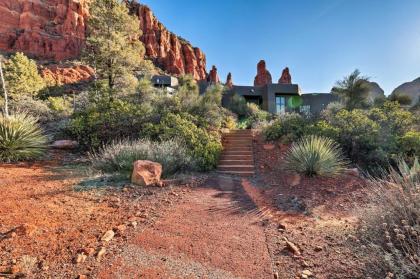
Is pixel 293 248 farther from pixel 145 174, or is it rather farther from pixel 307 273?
pixel 145 174

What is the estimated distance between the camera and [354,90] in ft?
Answer: 52.6

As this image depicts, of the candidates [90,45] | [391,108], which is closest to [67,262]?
[391,108]

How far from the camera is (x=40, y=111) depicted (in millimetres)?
11367

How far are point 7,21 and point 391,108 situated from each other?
7313 centimetres

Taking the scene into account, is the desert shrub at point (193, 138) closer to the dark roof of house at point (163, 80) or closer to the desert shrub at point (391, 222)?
the desert shrub at point (391, 222)

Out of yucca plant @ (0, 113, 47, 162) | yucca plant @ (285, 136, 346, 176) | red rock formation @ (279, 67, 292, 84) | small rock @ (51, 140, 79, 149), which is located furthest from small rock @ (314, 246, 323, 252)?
red rock formation @ (279, 67, 292, 84)

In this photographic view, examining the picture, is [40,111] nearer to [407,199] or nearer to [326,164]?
[326,164]

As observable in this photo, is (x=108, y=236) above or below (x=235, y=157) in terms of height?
below

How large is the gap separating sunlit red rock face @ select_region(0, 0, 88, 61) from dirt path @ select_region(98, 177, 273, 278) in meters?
58.6

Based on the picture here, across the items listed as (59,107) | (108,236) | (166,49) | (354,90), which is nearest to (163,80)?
(59,107)

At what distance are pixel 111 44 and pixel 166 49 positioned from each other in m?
56.9

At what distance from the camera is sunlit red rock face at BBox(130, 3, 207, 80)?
61.6 m

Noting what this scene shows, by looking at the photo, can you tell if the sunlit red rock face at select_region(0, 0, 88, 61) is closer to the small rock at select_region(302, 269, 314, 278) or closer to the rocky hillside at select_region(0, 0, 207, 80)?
the rocky hillside at select_region(0, 0, 207, 80)

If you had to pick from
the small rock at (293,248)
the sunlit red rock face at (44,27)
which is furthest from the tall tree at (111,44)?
the sunlit red rock face at (44,27)
